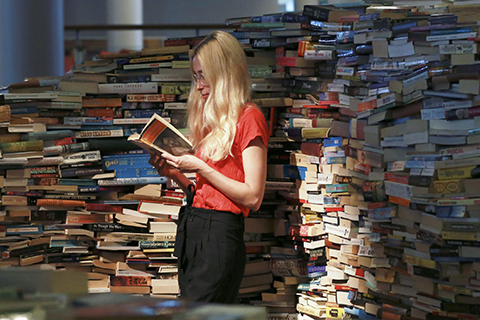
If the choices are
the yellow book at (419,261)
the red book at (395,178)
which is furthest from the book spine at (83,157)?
the yellow book at (419,261)

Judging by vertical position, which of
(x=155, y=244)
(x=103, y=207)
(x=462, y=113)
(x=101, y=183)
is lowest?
(x=155, y=244)

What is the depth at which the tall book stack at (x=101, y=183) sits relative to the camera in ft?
11.7

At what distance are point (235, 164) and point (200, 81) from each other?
420 mm

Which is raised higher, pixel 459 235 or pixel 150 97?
pixel 150 97

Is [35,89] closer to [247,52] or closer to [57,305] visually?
[247,52]

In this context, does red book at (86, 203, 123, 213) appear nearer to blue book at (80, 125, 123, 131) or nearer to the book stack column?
blue book at (80, 125, 123, 131)

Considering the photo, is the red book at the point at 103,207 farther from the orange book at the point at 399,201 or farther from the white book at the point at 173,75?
the orange book at the point at 399,201

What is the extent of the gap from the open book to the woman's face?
0.22 meters

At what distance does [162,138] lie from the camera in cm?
259

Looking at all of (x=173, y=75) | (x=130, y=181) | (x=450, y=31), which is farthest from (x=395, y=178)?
(x=130, y=181)

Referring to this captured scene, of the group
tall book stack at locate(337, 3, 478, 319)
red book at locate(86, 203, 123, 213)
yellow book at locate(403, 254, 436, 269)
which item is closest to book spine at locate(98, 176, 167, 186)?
red book at locate(86, 203, 123, 213)

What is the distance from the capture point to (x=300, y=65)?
3426 mm

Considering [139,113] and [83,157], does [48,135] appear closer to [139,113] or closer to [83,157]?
[83,157]

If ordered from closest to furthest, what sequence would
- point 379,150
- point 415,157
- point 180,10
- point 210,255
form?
point 210,255
point 415,157
point 379,150
point 180,10
